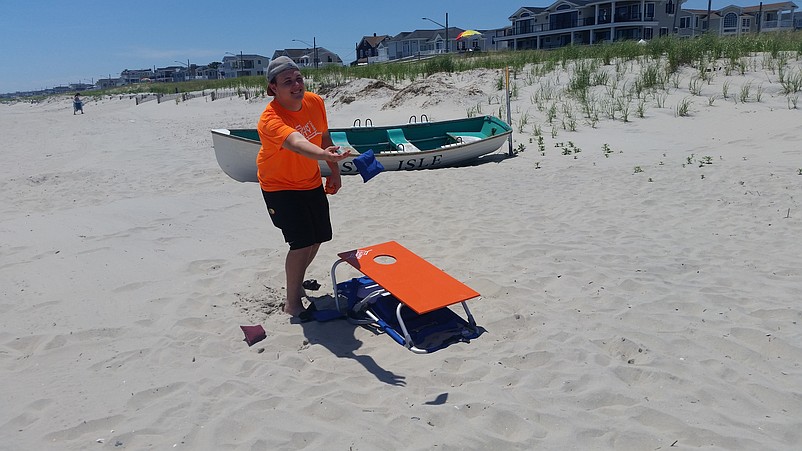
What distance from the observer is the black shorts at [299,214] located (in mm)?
3910

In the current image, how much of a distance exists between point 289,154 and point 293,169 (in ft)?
0.35

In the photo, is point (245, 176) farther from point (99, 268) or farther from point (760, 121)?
point (760, 121)

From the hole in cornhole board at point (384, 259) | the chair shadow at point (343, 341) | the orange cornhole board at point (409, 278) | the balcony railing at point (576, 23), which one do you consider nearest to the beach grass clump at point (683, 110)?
the orange cornhole board at point (409, 278)

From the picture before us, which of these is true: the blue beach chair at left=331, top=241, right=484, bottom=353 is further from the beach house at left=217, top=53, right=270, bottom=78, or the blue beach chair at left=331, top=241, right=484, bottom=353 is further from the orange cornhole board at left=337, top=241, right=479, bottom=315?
the beach house at left=217, top=53, right=270, bottom=78

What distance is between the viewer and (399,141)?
37.0 ft

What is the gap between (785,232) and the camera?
562 cm

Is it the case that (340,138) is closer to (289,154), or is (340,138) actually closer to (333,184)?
(333,184)

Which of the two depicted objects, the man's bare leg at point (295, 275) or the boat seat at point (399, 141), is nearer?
the man's bare leg at point (295, 275)

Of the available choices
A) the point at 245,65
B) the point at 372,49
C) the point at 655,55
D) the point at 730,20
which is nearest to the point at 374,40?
the point at 372,49

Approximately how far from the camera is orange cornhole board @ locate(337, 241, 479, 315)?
3.74 m

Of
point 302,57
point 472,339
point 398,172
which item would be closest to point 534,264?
point 472,339

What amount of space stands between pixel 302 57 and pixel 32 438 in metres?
93.1

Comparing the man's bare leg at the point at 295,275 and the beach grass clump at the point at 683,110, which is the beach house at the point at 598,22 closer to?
the beach grass clump at the point at 683,110

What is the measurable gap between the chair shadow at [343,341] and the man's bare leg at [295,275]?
20 cm
